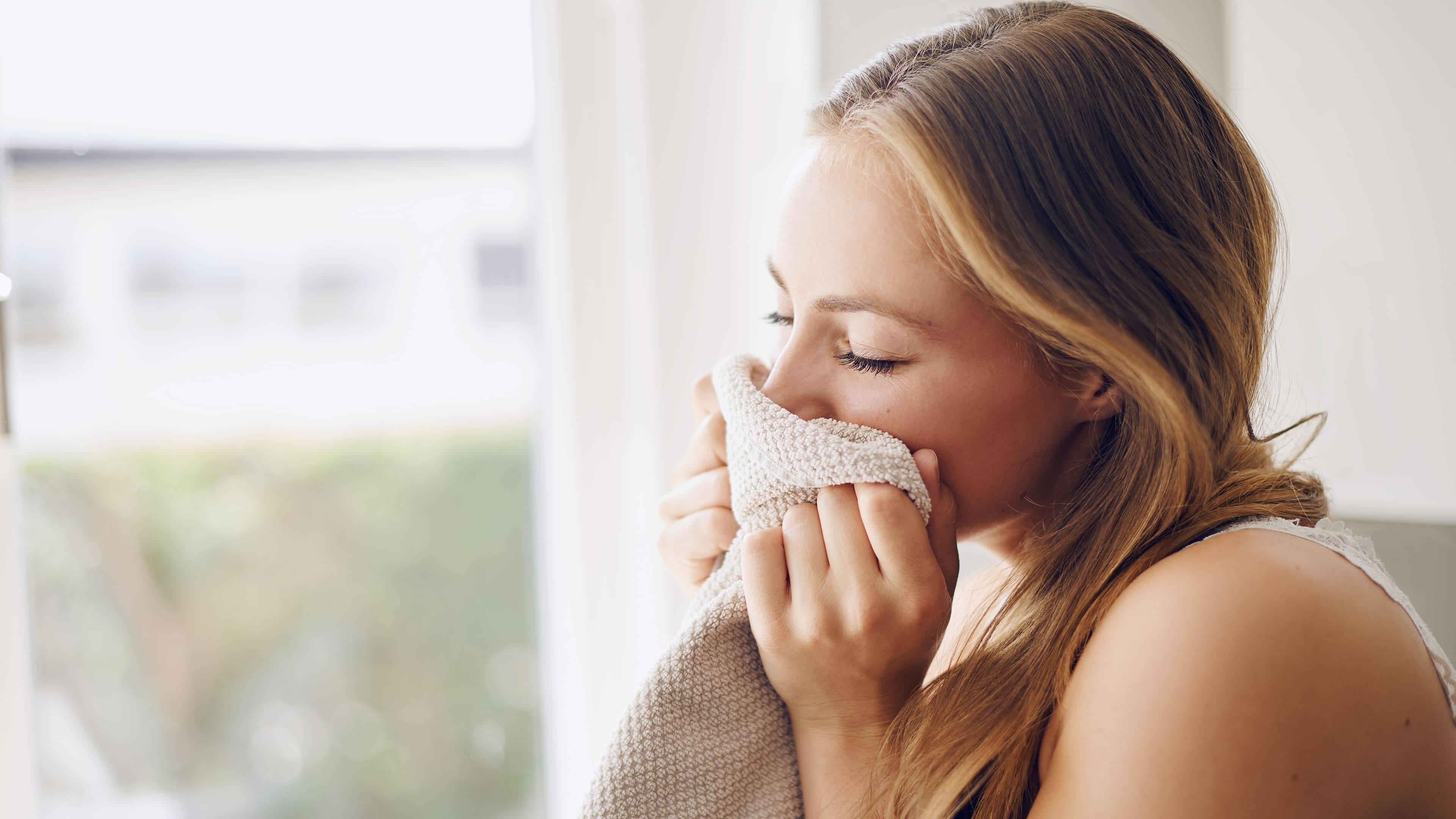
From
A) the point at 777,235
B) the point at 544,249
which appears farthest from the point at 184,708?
the point at 777,235

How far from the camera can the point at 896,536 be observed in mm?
620

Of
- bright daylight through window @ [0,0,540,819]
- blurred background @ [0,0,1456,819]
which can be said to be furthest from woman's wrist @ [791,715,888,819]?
bright daylight through window @ [0,0,540,819]

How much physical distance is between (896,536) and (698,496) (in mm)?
265

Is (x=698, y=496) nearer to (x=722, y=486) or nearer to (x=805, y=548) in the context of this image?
(x=722, y=486)

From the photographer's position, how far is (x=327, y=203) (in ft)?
4.62

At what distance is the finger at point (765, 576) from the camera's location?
2.12 ft

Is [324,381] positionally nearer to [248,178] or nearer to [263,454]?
[263,454]

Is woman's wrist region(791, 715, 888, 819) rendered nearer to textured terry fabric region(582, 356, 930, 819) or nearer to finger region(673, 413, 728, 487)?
textured terry fabric region(582, 356, 930, 819)

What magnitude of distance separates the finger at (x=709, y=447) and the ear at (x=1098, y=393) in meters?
0.31

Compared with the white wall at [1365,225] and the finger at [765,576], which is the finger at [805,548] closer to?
the finger at [765,576]

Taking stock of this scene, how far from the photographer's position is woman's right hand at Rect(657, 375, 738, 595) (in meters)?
0.81

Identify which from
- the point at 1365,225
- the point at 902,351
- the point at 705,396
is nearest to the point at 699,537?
the point at 705,396

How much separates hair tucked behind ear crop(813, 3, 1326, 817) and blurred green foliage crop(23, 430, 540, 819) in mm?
940

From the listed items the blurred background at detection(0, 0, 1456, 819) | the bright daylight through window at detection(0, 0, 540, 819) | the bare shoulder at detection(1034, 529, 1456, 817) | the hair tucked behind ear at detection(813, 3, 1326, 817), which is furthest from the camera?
the bright daylight through window at detection(0, 0, 540, 819)
